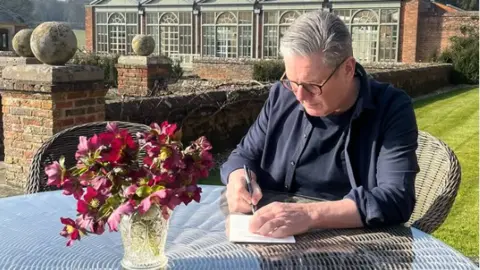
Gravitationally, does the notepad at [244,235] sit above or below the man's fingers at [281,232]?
below

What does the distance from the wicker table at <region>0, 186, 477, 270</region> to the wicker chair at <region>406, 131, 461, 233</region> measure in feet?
0.83

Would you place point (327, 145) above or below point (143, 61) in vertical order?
below

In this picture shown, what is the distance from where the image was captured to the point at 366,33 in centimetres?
2191

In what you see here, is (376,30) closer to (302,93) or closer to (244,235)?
(302,93)

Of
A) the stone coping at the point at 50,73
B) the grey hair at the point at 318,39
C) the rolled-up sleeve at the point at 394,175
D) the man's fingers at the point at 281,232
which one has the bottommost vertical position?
the man's fingers at the point at 281,232

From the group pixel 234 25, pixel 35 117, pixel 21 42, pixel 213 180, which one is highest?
pixel 234 25

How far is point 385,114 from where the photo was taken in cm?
203

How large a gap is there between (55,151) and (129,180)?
149 centimetres

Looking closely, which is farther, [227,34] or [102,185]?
[227,34]

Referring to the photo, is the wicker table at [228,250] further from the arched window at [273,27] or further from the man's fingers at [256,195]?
the arched window at [273,27]

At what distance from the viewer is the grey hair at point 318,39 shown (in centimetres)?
187

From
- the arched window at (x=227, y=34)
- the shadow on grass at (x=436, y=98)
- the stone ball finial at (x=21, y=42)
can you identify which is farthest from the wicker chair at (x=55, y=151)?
the arched window at (x=227, y=34)

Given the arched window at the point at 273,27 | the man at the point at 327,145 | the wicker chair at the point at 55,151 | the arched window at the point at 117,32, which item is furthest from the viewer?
the arched window at the point at 117,32

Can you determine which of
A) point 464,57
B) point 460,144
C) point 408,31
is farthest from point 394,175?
point 408,31
